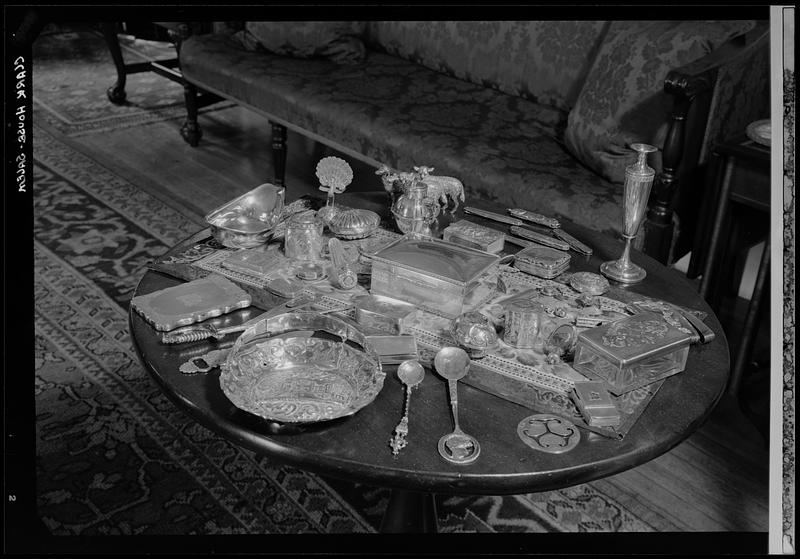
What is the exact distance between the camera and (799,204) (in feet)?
1.74

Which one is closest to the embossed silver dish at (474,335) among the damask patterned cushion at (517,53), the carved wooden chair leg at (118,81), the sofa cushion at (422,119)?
the sofa cushion at (422,119)

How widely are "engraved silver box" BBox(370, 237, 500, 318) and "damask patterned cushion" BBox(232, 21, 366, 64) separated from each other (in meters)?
1.77

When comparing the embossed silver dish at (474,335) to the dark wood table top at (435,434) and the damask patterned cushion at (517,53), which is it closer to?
the dark wood table top at (435,434)

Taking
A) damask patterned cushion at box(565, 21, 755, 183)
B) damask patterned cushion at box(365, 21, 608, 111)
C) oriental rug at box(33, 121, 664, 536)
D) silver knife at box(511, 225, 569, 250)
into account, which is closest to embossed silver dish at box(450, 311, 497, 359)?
silver knife at box(511, 225, 569, 250)

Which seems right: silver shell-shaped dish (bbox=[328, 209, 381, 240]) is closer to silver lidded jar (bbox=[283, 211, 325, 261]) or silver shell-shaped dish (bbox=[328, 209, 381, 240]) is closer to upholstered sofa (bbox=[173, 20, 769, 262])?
silver lidded jar (bbox=[283, 211, 325, 261])

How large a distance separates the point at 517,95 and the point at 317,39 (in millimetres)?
783

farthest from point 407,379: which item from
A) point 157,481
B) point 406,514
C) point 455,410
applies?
point 157,481

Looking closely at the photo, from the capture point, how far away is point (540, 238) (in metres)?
1.35

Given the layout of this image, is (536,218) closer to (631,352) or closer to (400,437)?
(631,352)

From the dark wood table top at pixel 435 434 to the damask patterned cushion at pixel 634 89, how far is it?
966 millimetres

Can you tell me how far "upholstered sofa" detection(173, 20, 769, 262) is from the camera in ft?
5.95

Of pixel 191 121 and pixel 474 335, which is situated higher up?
pixel 474 335

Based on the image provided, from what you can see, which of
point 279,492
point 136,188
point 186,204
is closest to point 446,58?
point 186,204

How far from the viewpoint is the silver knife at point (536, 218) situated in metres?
1.41
